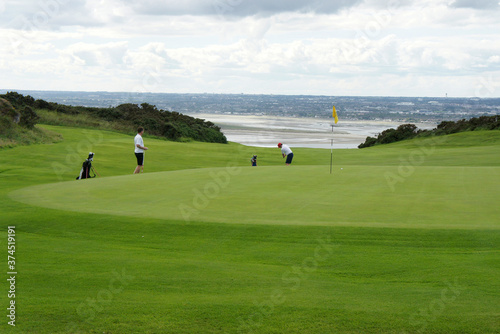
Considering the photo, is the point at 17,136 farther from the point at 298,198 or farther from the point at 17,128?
the point at 298,198

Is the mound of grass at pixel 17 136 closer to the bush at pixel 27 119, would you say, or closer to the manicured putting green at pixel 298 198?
the bush at pixel 27 119

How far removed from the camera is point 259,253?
8.81 meters

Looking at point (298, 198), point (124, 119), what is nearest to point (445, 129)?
point (124, 119)

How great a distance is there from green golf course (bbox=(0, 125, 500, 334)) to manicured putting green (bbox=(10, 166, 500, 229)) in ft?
0.15

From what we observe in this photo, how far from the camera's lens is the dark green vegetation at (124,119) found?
50344mm

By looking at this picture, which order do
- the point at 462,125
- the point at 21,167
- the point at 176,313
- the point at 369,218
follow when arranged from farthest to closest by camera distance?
the point at 462,125 < the point at 21,167 < the point at 369,218 < the point at 176,313

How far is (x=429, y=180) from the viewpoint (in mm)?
14930

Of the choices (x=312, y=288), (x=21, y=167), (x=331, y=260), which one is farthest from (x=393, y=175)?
(x=21, y=167)

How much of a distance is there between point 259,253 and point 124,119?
5611cm

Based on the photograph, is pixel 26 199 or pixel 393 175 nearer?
pixel 26 199

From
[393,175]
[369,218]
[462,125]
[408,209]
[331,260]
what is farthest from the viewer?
[462,125]

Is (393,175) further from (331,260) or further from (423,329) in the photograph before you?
(423,329)

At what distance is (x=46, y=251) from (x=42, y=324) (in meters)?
3.50

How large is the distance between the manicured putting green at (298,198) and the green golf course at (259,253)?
5cm
